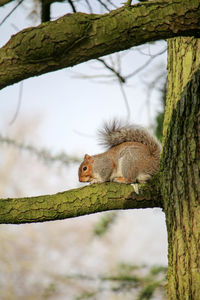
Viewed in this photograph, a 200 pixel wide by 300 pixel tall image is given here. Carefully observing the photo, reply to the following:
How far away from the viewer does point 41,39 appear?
1.02 meters

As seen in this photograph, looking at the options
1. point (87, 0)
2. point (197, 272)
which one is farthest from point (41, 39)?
point (87, 0)

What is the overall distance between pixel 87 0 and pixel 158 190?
1323 mm

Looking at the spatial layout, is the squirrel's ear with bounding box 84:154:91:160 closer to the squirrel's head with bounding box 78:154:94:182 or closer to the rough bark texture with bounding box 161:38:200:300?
the squirrel's head with bounding box 78:154:94:182

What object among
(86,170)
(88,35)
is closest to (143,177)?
(86,170)

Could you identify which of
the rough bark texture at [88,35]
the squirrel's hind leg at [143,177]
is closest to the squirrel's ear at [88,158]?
the squirrel's hind leg at [143,177]

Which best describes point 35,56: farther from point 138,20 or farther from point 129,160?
point 129,160

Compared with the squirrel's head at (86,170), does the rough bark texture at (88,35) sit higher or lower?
lower

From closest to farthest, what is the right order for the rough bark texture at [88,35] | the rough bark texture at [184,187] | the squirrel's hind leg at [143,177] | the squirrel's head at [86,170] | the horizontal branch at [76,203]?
the rough bark texture at [88,35] < the rough bark texture at [184,187] < the horizontal branch at [76,203] < the squirrel's hind leg at [143,177] < the squirrel's head at [86,170]

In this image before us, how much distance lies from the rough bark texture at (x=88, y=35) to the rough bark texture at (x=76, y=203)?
671mm

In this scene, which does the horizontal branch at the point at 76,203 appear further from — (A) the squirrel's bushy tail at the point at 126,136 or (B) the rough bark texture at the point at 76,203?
(A) the squirrel's bushy tail at the point at 126,136

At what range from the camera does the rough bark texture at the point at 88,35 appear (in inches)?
40.8

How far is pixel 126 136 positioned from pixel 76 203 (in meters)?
0.74

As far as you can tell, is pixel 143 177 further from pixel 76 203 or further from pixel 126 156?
pixel 76 203

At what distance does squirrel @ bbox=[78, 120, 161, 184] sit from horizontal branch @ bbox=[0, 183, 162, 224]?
14.0 inches
